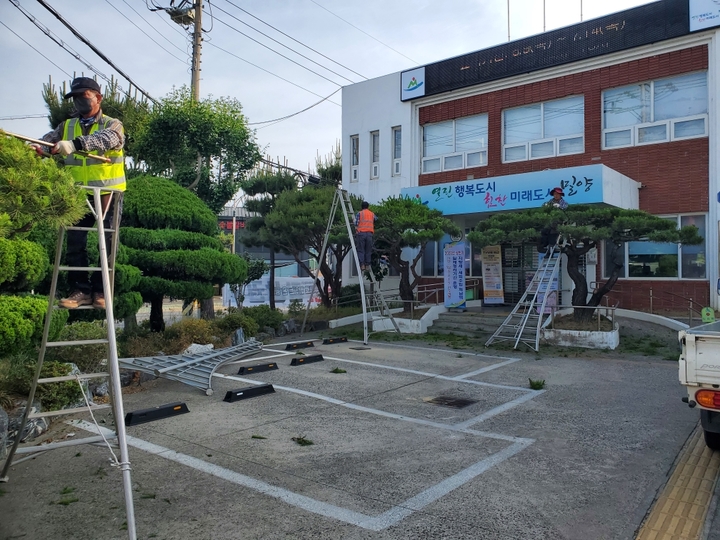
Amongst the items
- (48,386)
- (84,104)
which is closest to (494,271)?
(48,386)

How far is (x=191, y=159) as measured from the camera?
15531 millimetres

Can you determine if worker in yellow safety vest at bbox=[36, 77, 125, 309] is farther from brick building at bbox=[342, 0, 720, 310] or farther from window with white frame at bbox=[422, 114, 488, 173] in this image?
window with white frame at bbox=[422, 114, 488, 173]

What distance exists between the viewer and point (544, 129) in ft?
55.2

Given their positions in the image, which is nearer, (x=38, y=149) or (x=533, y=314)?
(x=38, y=149)

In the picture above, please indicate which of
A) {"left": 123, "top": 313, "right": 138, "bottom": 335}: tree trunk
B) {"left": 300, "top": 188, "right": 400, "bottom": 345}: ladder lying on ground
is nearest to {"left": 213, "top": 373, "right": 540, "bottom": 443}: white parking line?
{"left": 300, "top": 188, "right": 400, "bottom": 345}: ladder lying on ground

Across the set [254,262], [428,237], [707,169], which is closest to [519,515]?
[428,237]

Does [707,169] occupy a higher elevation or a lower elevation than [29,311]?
higher

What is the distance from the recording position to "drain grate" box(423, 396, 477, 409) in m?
7.42

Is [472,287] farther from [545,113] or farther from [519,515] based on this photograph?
[519,515]

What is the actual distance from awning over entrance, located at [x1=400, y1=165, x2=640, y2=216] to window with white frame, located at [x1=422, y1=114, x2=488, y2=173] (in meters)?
2.69

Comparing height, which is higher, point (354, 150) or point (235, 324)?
point (354, 150)

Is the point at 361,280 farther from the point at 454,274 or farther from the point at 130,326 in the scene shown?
the point at 130,326

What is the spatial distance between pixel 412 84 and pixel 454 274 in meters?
7.92

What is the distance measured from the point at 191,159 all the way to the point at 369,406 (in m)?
10.8
